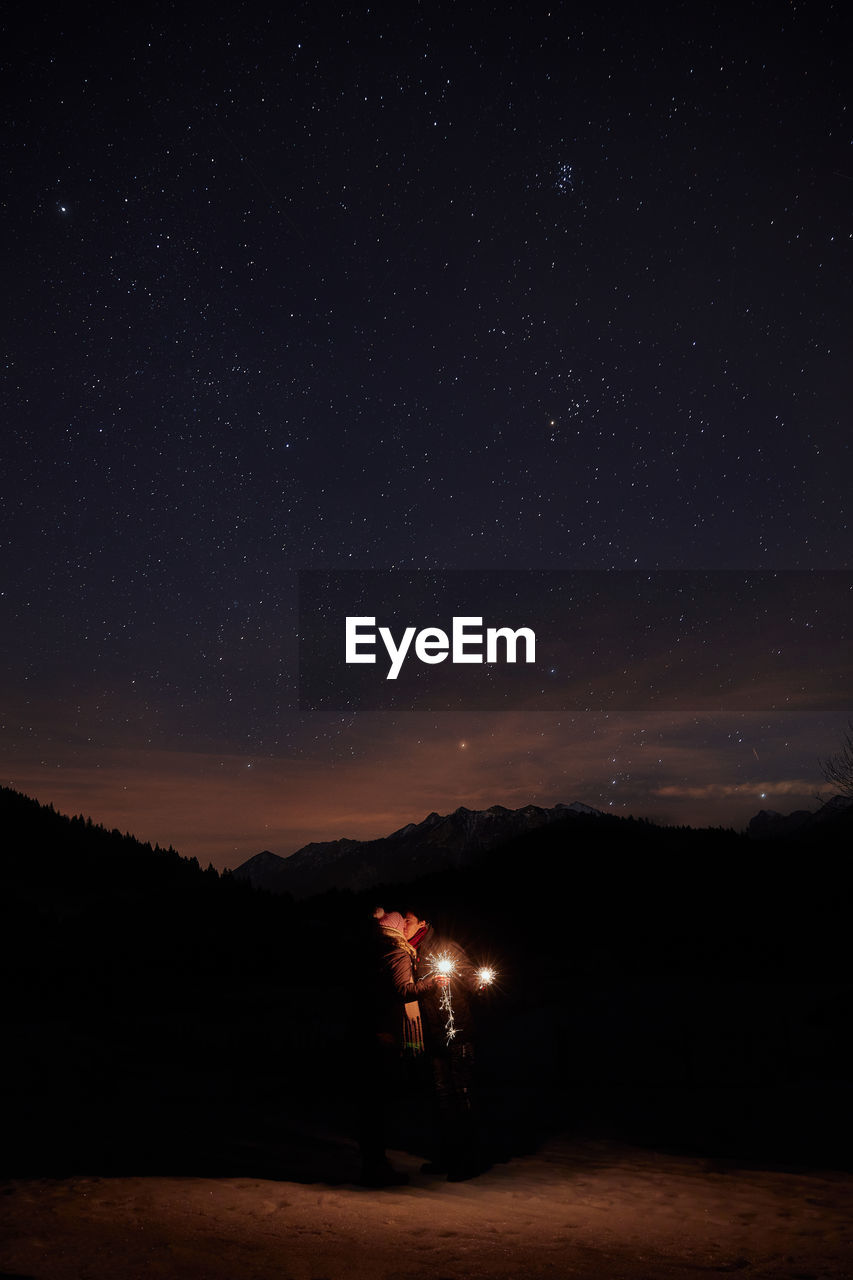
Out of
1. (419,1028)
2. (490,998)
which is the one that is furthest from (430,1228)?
(490,998)

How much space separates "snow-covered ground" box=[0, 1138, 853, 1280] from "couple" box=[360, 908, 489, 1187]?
0.47 metres

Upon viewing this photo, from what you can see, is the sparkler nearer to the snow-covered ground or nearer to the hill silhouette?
the hill silhouette

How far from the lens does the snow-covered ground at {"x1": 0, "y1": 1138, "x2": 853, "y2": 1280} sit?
5047 millimetres

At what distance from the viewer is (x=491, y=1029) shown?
2253 cm

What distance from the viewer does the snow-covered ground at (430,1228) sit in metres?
5.05

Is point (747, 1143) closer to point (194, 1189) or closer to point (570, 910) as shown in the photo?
point (194, 1189)

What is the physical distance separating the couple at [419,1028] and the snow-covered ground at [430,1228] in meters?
0.47

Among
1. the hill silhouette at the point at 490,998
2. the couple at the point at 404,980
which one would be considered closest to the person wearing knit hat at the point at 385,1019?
the couple at the point at 404,980

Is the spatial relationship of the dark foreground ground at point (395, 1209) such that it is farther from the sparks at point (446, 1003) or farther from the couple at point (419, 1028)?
the sparks at point (446, 1003)

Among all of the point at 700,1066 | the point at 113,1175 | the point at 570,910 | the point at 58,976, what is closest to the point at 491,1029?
the point at 700,1066

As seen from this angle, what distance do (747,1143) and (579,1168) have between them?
245cm

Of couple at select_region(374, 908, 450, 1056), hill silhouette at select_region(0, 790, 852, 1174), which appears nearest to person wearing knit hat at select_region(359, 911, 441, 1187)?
couple at select_region(374, 908, 450, 1056)

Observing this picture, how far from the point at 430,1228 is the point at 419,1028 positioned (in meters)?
1.94

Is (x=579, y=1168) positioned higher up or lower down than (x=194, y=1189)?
lower down
